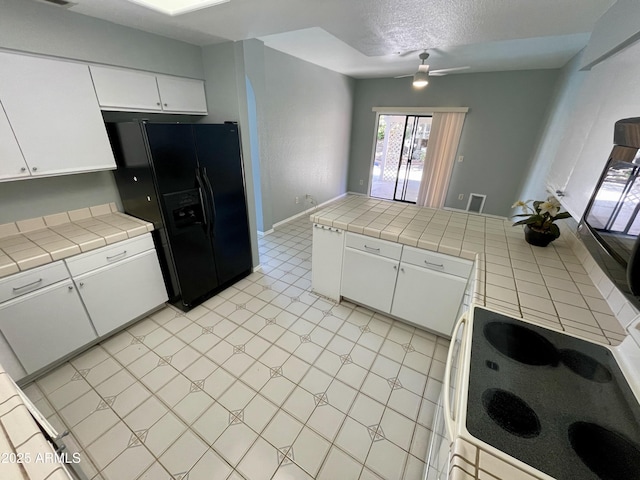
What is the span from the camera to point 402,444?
142 centimetres

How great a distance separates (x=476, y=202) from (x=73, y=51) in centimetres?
573

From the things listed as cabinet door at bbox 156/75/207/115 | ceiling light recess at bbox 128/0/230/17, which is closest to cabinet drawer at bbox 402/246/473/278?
ceiling light recess at bbox 128/0/230/17

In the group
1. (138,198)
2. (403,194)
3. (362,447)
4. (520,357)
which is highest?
(138,198)

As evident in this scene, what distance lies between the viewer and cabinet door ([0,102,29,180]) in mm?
1455

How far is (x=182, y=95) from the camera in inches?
87.6

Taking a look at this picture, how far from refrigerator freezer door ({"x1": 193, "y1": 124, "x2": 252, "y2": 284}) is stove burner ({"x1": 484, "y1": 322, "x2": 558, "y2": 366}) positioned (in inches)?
85.5

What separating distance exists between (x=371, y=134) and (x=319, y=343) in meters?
4.94

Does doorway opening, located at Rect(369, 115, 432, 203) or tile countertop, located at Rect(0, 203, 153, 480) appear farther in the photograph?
doorway opening, located at Rect(369, 115, 432, 203)

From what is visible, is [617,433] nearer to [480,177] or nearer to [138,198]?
[138,198]

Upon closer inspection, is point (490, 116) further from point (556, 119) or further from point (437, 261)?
point (437, 261)

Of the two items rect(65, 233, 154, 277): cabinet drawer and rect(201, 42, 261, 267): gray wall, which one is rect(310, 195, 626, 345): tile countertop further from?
rect(65, 233, 154, 277): cabinet drawer

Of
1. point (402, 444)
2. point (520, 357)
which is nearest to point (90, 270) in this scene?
point (402, 444)

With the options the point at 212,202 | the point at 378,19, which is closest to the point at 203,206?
the point at 212,202

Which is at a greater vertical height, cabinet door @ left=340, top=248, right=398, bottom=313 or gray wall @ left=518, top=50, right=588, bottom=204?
gray wall @ left=518, top=50, right=588, bottom=204
